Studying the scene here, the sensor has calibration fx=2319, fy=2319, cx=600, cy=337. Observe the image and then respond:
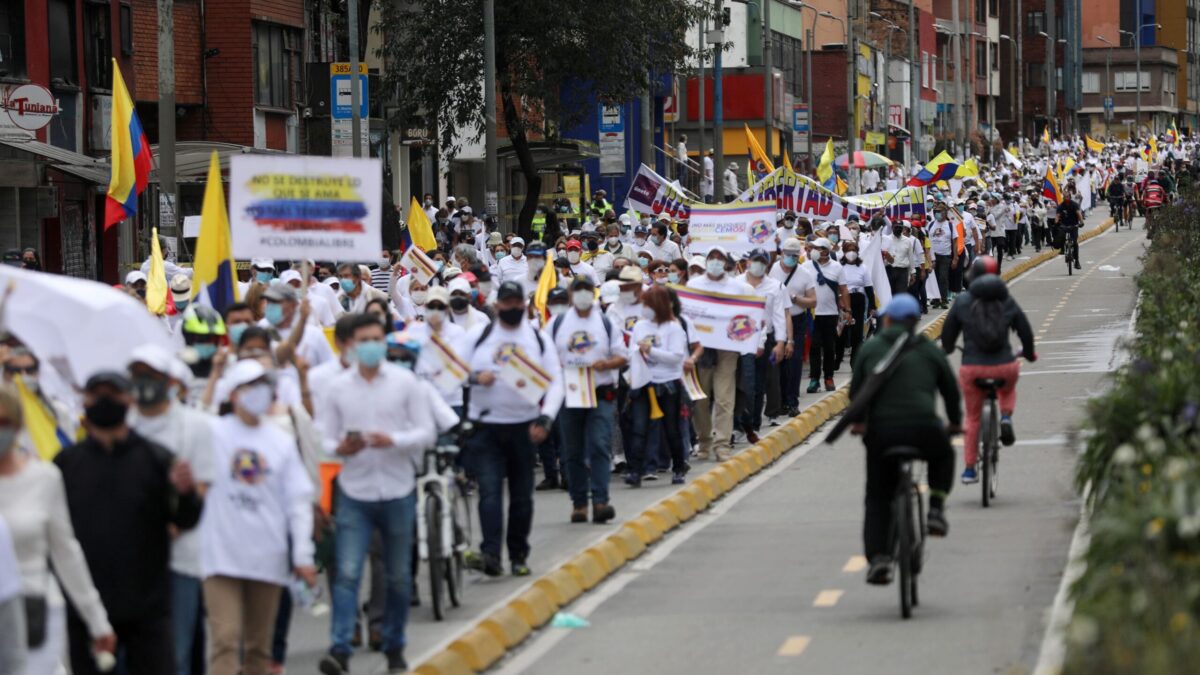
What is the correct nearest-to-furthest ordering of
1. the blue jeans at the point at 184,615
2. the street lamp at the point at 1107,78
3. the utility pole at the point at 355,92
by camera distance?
1. the blue jeans at the point at 184,615
2. the utility pole at the point at 355,92
3. the street lamp at the point at 1107,78

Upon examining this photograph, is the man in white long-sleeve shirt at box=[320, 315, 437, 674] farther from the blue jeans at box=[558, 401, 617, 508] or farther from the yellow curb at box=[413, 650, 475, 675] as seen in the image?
the blue jeans at box=[558, 401, 617, 508]

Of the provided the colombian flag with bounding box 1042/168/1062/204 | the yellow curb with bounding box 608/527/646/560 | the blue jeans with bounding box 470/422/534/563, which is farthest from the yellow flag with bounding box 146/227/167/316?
the colombian flag with bounding box 1042/168/1062/204

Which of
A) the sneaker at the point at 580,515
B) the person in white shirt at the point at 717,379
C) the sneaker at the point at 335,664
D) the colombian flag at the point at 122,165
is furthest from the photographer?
the colombian flag at the point at 122,165

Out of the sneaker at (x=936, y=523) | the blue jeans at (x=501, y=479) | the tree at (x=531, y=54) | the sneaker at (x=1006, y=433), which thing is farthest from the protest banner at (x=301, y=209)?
the tree at (x=531, y=54)

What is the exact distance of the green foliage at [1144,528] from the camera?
695 cm

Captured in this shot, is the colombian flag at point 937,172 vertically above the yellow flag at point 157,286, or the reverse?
the colombian flag at point 937,172

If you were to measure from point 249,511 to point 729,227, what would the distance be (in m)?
16.9

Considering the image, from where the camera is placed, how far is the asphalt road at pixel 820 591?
11797 mm

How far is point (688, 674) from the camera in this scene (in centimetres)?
1145

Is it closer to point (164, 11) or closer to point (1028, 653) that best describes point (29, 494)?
point (1028, 653)

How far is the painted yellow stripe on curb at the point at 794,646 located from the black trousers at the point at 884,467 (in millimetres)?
872

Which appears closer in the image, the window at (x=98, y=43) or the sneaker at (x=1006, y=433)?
the sneaker at (x=1006, y=433)

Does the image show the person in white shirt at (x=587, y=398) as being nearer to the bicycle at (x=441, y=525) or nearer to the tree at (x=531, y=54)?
the bicycle at (x=441, y=525)

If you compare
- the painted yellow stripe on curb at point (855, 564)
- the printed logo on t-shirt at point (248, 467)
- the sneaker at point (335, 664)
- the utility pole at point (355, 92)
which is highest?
the utility pole at point (355, 92)
